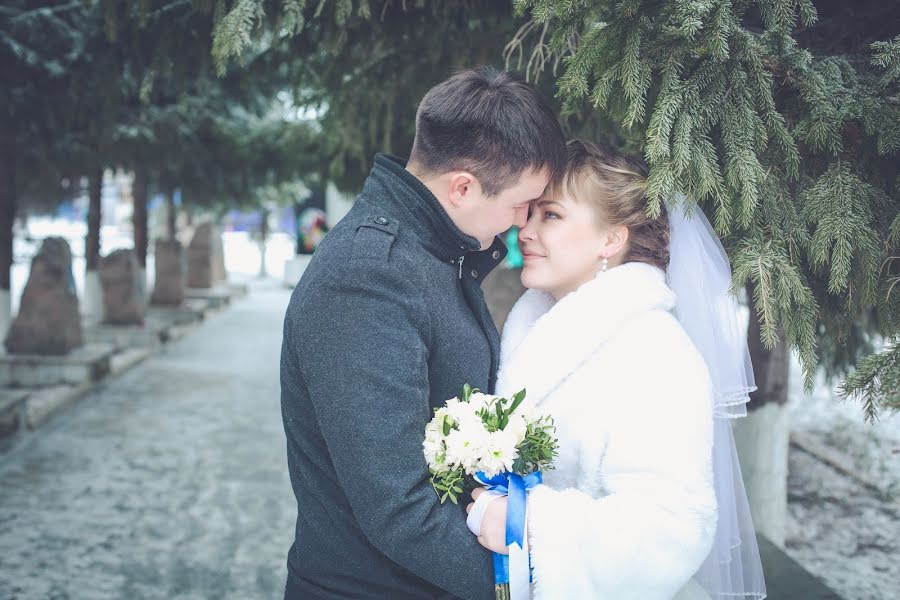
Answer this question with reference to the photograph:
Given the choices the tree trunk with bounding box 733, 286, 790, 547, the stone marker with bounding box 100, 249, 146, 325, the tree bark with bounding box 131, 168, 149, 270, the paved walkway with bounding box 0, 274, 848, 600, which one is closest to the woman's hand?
the paved walkway with bounding box 0, 274, 848, 600

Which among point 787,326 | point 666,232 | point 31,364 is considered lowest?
point 31,364

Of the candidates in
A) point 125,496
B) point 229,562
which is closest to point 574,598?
point 229,562

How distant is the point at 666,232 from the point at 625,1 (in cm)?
72

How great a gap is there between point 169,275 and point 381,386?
13.3 metres

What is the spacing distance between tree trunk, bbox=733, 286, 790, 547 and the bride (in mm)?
3325

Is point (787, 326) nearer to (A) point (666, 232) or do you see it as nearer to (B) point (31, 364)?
(A) point (666, 232)

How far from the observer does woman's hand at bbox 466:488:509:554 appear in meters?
1.92

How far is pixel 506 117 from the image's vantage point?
1969mm

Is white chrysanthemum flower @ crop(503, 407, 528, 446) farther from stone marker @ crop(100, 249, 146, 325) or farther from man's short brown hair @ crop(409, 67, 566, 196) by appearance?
stone marker @ crop(100, 249, 146, 325)

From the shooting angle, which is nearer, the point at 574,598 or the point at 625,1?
the point at 574,598

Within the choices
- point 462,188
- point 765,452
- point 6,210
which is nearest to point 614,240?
point 462,188

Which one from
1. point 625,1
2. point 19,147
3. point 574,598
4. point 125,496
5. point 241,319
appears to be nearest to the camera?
point 574,598

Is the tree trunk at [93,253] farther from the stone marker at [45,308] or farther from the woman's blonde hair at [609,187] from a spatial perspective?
the woman's blonde hair at [609,187]

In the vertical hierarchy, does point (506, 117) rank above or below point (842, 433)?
above
